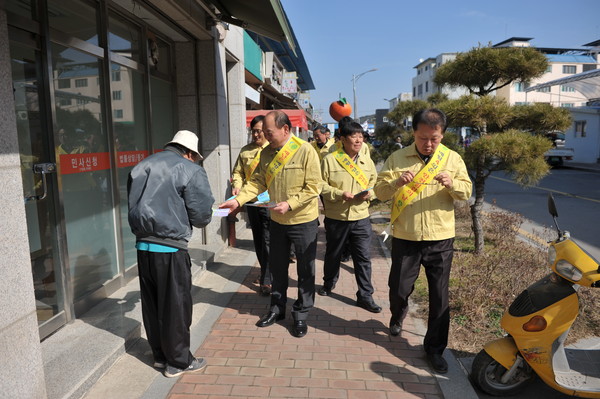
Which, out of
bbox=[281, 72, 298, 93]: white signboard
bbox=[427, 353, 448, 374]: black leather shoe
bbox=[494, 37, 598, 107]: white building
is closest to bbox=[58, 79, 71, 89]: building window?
bbox=[427, 353, 448, 374]: black leather shoe

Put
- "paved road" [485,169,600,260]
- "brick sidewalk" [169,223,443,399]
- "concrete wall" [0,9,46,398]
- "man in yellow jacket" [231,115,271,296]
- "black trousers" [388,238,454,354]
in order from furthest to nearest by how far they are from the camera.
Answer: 1. "paved road" [485,169,600,260]
2. "man in yellow jacket" [231,115,271,296]
3. "black trousers" [388,238,454,354]
4. "brick sidewalk" [169,223,443,399]
5. "concrete wall" [0,9,46,398]

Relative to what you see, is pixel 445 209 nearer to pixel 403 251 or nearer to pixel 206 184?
pixel 403 251

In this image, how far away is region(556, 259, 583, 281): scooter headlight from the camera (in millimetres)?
2729

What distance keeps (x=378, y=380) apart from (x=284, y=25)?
3.84 metres

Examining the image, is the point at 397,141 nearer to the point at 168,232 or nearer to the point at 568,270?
the point at 568,270

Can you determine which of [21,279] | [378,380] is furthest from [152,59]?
[378,380]

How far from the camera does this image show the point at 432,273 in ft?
11.5

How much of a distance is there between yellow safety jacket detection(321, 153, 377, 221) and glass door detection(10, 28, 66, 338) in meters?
2.56

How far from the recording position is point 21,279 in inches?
94.7

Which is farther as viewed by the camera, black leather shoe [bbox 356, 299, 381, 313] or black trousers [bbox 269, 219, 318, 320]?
black leather shoe [bbox 356, 299, 381, 313]

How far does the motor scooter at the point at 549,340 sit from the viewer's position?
2809mm

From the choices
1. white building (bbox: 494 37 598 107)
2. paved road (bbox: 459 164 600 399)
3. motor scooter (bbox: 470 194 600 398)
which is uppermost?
white building (bbox: 494 37 598 107)

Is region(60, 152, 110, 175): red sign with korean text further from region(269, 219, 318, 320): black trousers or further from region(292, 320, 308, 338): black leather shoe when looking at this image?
region(292, 320, 308, 338): black leather shoe

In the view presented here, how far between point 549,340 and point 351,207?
2.25 m
